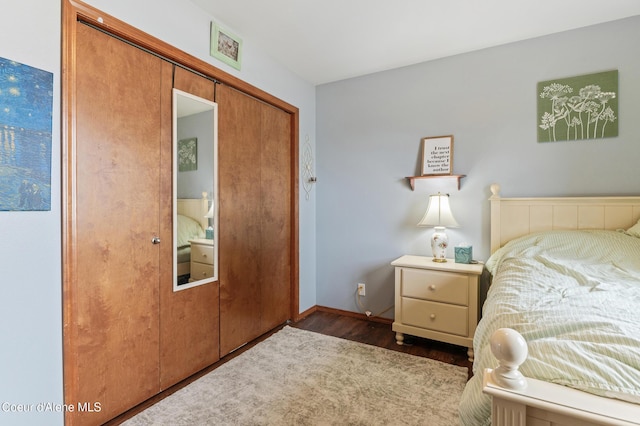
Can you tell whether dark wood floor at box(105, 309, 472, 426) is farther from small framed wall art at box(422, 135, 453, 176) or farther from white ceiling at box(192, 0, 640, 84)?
white ceiling at box(192, 0, 640, 84)

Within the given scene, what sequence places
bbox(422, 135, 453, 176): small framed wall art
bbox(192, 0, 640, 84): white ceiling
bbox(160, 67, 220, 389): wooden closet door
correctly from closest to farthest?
bbox(160, 67, 220, 389): wooden closet door < bbox(192, 0, 640, 84): white ceiling < bbox(422, 135, 453, 176): small framed wall art

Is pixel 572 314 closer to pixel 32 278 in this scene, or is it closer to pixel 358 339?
pixel 358 339

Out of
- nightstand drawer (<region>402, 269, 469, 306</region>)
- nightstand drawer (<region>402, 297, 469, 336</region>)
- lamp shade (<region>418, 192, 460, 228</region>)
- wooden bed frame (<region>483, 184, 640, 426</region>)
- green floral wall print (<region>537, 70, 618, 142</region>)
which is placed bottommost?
nightstand drawer (<region>402, 297, 469, 336</region>)

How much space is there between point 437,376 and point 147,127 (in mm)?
2283

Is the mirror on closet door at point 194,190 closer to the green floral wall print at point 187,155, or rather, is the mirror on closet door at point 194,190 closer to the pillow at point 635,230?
the green floral wall print at point 187,155

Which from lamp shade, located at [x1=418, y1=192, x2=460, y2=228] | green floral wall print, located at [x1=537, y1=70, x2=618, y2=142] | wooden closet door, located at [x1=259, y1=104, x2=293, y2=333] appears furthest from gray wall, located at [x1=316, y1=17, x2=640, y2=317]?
wooden closet door, located at [x1=259, y1=104, x2=293, y2=333]

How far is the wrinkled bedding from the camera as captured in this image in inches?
29.5

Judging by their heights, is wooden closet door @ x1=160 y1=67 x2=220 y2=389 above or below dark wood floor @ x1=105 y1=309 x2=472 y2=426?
above

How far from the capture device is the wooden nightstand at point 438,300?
2.26 meters

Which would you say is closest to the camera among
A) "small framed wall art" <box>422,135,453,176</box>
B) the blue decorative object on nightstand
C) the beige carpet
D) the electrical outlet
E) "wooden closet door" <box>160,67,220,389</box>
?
the beige carpet

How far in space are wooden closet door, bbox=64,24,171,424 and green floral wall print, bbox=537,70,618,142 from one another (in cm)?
264

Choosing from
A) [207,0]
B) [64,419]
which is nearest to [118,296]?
[64,419]

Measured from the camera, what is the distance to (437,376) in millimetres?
1983

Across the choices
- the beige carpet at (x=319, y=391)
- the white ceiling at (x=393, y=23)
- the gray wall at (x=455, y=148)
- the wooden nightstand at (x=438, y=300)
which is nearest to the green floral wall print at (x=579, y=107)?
the gray wall at (x=455, y=148)
